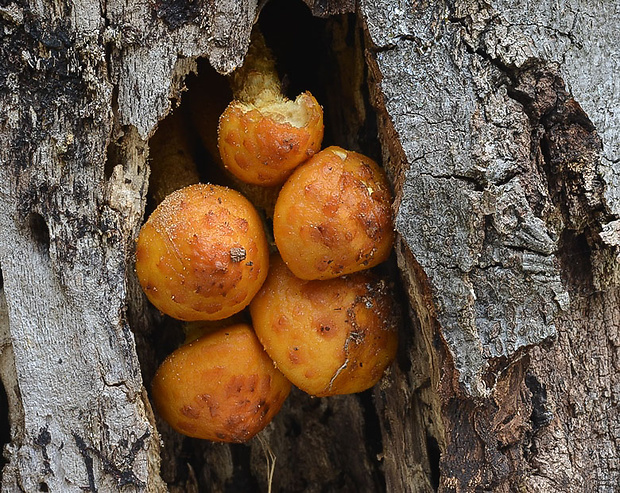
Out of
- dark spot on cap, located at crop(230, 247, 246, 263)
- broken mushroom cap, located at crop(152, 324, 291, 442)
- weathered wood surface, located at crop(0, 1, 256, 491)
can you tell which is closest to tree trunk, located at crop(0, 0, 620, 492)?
weathered wood surface, located at crop(0, 1, 256, 491)

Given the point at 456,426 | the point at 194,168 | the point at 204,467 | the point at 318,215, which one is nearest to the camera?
the point at 318,215

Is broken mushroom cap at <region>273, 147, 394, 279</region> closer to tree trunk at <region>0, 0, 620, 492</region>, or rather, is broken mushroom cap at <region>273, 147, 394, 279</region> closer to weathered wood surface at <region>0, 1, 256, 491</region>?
tree trunk at <region>0, 0, 620, 492</region>

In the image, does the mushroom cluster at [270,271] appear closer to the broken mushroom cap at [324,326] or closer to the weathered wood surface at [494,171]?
the broken mushroom cap at [324,326]

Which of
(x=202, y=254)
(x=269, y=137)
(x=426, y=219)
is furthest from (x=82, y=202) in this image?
(x=426, y=219)

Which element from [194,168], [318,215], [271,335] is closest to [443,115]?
[318,215]

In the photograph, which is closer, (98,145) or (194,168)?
(98,145)

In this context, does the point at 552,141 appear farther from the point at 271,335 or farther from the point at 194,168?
the point at 194,168
